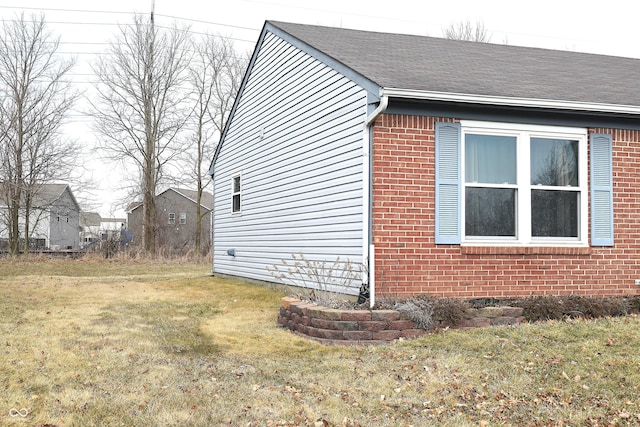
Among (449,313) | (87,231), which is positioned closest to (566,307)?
(449,313)

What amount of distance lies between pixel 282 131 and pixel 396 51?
2.56 meters

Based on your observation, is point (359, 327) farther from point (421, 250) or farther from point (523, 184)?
point (523, 184)

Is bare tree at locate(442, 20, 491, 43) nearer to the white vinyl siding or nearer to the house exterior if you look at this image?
the white vinyl siding

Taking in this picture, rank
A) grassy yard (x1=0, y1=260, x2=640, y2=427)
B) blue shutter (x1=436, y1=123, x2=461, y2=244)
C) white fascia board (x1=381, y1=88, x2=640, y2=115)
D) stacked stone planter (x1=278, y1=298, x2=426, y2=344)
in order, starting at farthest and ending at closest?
blue shutter (x1=436, y1=123, x2=461, y2=244), white fascia board (x1=381, y1=88, x2=640, y2=115), stacked stone planter (x1=278, y1=298, x2=426, y2=344), grassy yard (x1=0, y1=260, x2=640, y2=427)

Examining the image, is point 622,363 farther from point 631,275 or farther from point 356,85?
point 356,85

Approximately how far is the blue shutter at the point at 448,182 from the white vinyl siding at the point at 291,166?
1.03m

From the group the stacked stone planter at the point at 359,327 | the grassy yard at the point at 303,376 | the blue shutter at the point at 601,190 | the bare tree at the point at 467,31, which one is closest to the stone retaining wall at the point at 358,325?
the stacked stone planter at the point at 359,327

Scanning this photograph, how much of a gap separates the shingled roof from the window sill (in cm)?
192

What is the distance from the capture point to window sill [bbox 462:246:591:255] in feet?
26.8

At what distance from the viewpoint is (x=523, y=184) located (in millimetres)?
8500

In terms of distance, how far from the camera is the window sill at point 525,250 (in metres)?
8.18

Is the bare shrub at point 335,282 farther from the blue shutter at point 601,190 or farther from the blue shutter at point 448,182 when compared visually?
the blue shutter at point 601,190

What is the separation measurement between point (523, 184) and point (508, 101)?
122 centimetres

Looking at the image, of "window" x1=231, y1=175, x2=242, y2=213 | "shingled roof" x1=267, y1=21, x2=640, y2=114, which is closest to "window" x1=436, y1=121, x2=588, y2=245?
"shingled roof" x1=267, y1=21, x2=640, y2=114
